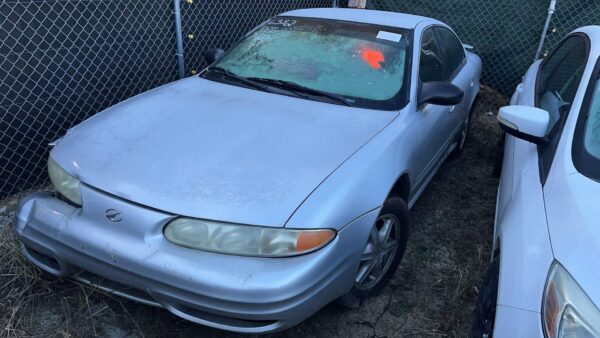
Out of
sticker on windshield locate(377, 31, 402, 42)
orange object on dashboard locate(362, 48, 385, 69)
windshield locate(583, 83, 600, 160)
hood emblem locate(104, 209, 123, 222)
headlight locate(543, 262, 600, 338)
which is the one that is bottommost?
headlight locate(543, 262, 600, 338)

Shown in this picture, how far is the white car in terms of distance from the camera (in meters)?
1.47

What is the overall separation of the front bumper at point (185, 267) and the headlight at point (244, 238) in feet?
0.10

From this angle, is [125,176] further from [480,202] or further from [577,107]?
[480,202]

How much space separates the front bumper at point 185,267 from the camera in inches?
Answer: 72.7

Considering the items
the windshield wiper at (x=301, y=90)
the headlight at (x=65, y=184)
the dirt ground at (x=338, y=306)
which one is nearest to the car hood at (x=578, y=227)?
Answer: the dirt ground at (x=338, y=306)

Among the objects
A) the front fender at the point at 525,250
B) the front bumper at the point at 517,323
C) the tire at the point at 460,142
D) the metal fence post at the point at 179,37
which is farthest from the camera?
the tire at the point at 460,142

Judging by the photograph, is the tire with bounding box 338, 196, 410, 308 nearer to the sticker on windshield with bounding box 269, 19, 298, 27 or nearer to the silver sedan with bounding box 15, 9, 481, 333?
the silver sedan with bounding box 15, 9, 481, 333

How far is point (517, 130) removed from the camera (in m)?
2.39

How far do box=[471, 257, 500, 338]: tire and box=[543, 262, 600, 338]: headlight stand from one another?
43 centimetres

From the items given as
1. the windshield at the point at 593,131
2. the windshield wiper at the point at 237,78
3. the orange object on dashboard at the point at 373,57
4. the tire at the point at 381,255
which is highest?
the orange object on dashboard at the point at 373,57

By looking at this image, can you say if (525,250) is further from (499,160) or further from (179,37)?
(179,37)

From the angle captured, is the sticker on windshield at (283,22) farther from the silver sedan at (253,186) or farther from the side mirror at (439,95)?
the side mirror at (439,95)

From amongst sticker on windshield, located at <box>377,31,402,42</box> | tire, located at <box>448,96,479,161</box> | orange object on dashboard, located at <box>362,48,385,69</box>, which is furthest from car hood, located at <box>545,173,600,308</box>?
tire, located at <box>448,96,479,161</box>

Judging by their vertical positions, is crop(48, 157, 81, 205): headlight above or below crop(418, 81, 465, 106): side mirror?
above
